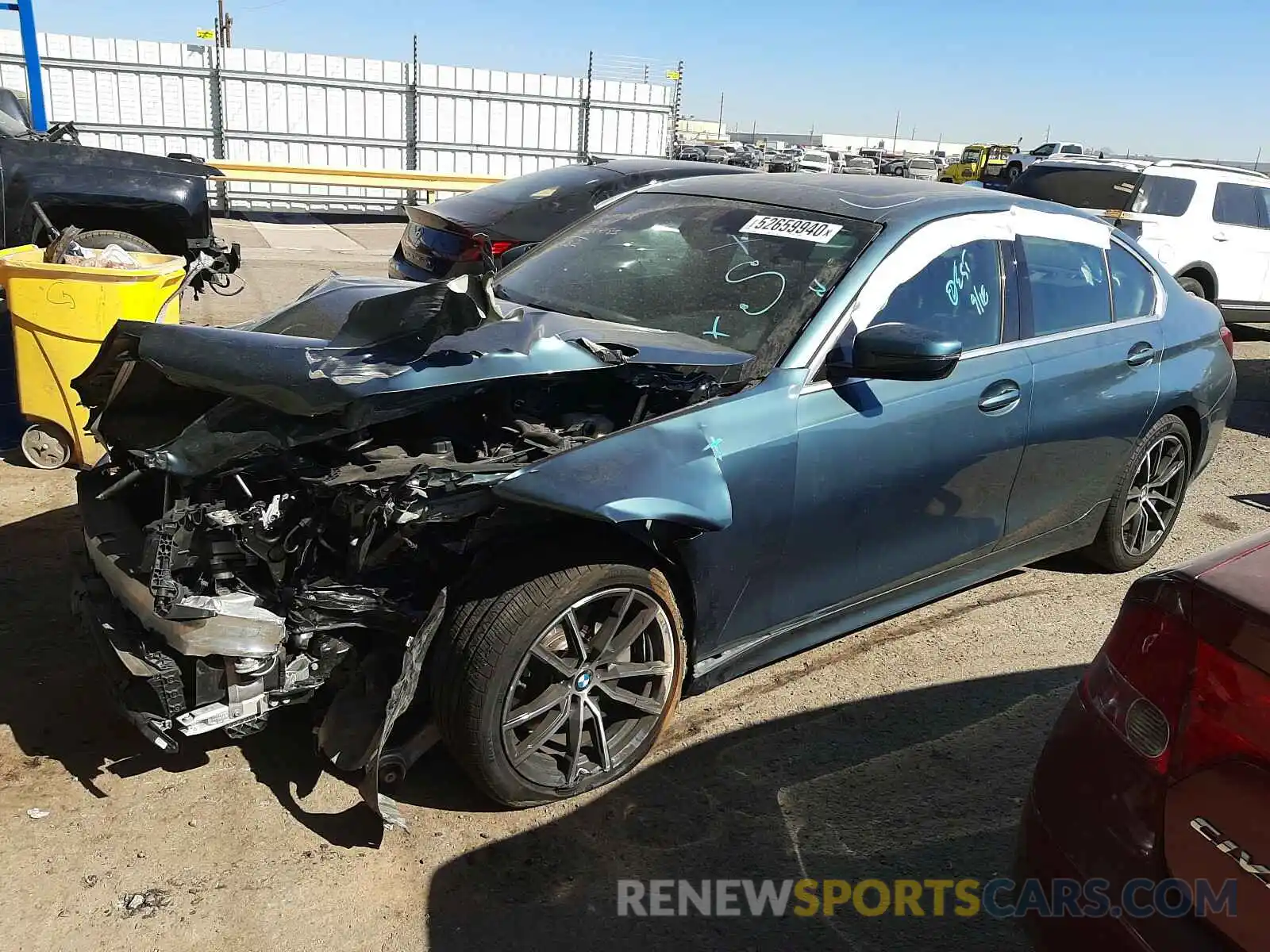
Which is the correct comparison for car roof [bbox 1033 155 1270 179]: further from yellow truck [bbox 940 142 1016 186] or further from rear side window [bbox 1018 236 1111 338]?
yellow truck [bbox 940 142 1016 186]

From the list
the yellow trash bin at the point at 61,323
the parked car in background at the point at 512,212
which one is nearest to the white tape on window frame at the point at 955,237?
the parked car in background at the point at 512,212

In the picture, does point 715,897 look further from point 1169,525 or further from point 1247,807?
point 1169,525

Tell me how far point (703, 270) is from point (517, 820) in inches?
78.3

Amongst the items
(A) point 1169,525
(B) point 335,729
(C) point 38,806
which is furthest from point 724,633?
(A) point 1169,525

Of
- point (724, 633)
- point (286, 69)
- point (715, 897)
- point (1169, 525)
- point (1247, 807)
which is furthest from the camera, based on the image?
point (286, 69)

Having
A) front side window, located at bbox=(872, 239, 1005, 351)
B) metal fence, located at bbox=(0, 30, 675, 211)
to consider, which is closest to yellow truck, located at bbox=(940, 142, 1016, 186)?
metal fence, located at bbox=(0, 30, 675, 211)

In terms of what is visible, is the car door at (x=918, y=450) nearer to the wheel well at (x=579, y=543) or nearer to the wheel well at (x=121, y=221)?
the wheel well at (x=579, y=543)

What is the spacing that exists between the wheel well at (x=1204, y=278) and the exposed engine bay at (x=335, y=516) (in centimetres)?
904

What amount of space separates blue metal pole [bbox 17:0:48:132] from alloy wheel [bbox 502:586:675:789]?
38.4ft

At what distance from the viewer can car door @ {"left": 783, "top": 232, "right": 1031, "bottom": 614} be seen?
3.23 metres

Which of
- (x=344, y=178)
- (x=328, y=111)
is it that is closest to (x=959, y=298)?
(x=344, y=178)

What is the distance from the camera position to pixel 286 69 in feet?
57.4

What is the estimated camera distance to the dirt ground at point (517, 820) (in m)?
2.56

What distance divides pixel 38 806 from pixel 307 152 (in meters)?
17.0
